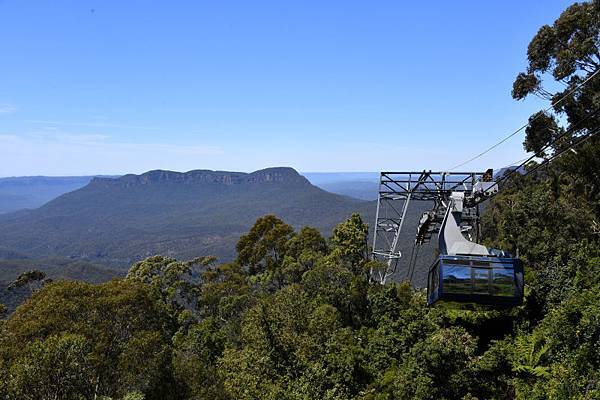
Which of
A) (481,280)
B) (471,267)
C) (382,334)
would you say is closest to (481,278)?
(481,280)

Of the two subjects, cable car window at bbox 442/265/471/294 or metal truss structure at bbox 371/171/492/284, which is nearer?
cable car window at bbox 442/265/471/294

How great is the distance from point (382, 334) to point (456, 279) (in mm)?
8928

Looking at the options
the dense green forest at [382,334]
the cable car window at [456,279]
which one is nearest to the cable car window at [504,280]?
the cable car window at [456,279]

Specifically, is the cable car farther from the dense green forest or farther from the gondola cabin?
the dense green forest

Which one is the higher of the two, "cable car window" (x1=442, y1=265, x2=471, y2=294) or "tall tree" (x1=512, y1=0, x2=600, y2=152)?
"tall tree" (x1=512, y1=0, x2=600, y2=152)

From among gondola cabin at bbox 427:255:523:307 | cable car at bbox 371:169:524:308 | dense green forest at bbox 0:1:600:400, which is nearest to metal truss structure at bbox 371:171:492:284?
cable car at bbox 371:169:524:308

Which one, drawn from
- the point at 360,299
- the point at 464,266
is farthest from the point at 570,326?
the point at 360,299

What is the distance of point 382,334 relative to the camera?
21.4m

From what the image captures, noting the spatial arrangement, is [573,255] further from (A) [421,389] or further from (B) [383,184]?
(A) [421,389]

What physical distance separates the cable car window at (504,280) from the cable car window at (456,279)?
0.70m

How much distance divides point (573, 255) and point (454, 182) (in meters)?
7.58

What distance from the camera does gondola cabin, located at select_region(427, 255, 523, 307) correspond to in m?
13.2

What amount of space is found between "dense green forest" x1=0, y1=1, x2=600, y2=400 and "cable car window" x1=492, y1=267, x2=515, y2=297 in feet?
8.54

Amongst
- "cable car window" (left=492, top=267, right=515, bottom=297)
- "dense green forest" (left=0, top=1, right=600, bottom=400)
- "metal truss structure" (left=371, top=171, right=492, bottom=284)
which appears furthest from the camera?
"metal truss structure" (left=371, top=171, right=492, bottom=284)
